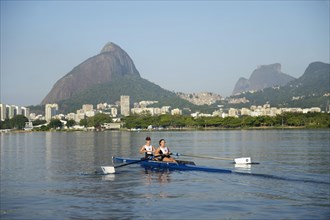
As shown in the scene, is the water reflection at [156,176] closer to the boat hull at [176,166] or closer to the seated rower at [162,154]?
the boat hull at [176,166]

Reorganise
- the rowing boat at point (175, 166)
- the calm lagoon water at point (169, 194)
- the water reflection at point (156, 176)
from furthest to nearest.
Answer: the rowing boat at point (175, 166), the water reflection at point (156, 176), the calm lagoon water at point (169, 194)

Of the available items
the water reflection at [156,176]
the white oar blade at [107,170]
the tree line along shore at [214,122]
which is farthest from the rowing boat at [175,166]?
the tree line along shore at [214,122]

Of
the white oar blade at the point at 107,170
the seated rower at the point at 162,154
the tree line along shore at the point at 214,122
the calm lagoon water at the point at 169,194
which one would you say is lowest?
the calm lagoon water at the point at 169,194

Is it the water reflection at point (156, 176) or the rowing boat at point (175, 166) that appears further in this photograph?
the rowing boat at point (175, 166)

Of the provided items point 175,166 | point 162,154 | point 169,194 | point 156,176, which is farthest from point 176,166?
point 169,194

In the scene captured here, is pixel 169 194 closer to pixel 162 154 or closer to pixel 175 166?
pixel 175 166

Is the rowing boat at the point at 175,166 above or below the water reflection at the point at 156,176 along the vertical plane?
above

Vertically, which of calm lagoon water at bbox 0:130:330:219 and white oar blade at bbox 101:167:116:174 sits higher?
white oar blade at bbox 101:167:116:174

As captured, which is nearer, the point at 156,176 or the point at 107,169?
the point at 156,176

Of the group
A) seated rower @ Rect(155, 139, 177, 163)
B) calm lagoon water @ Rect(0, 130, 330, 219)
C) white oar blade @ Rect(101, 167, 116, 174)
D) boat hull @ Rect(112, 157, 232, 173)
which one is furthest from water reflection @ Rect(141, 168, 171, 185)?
white oar blade @ Rect(101, 167, 116, 174)

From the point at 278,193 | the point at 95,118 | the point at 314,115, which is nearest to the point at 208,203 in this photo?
the point at 278,193

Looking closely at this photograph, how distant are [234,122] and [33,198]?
12276 centimetres

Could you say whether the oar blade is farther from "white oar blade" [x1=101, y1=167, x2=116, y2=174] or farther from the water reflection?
the water reflection

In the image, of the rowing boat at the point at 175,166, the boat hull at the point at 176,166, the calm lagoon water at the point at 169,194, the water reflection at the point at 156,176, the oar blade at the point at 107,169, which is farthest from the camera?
the oar blade at the point at 107,169
